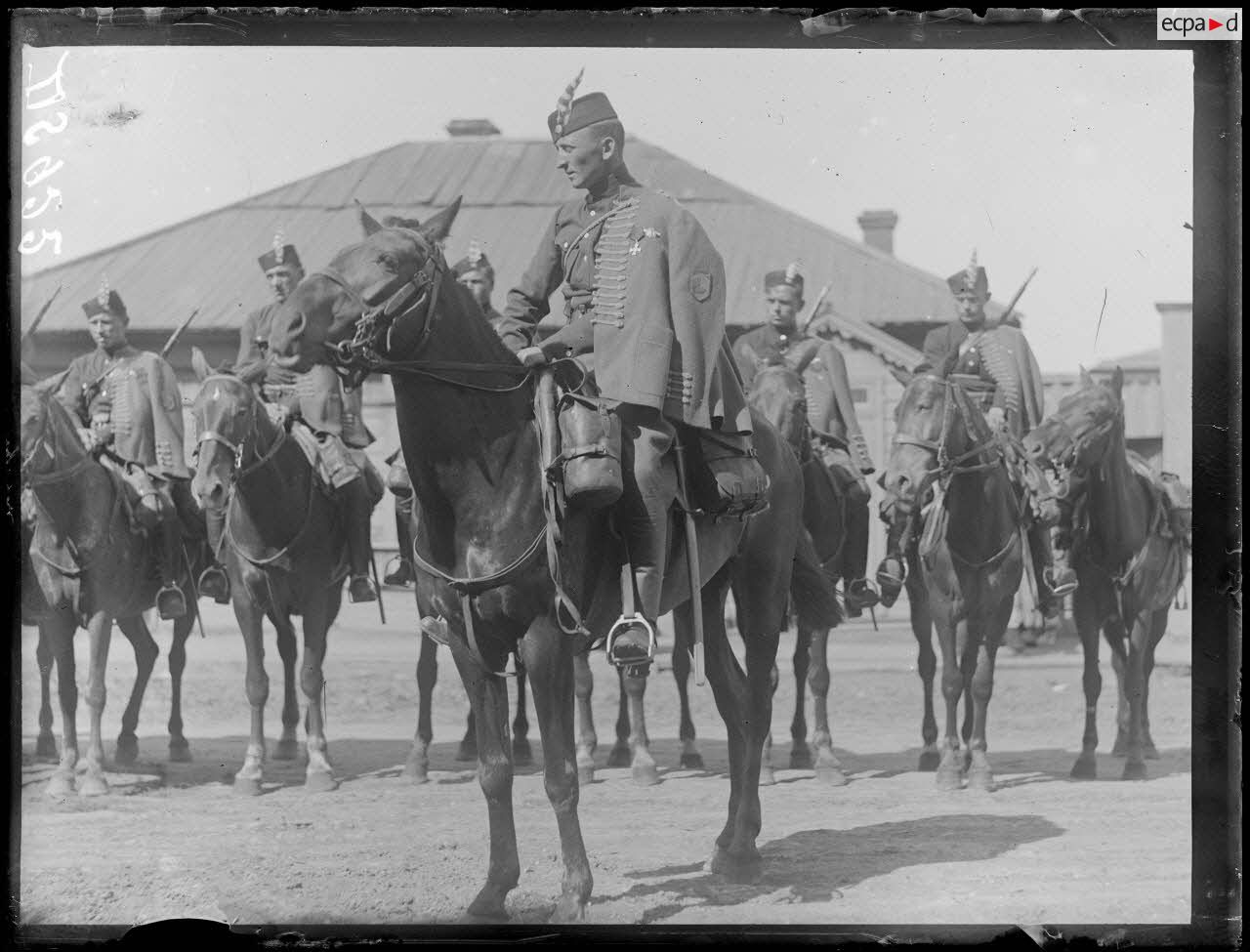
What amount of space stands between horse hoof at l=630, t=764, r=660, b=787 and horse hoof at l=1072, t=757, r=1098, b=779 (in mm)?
3061

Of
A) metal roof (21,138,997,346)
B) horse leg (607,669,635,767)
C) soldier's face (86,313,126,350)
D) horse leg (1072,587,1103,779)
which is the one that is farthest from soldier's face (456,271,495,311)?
horse leg (1072,587,1103,779)

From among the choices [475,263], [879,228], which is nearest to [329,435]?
[475,263]

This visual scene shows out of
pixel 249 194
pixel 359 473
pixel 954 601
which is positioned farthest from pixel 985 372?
pixel 249 194

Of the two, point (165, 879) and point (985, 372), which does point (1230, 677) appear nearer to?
point (985, 372)

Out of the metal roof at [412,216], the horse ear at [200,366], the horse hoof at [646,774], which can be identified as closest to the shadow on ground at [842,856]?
the horse hoof at [646,774]

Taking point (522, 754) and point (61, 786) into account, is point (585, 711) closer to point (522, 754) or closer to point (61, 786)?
point (522, 754)

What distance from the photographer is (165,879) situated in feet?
29.6

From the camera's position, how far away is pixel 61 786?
1133 cm

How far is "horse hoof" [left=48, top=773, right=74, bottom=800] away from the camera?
1124cm

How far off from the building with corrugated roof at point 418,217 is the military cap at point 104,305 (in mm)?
114

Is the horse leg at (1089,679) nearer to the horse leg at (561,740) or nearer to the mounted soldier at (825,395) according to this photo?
the mounted soldier at (825,395)

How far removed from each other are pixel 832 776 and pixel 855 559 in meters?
2.07

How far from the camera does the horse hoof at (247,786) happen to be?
11.7 m

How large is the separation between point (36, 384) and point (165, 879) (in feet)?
14.0
